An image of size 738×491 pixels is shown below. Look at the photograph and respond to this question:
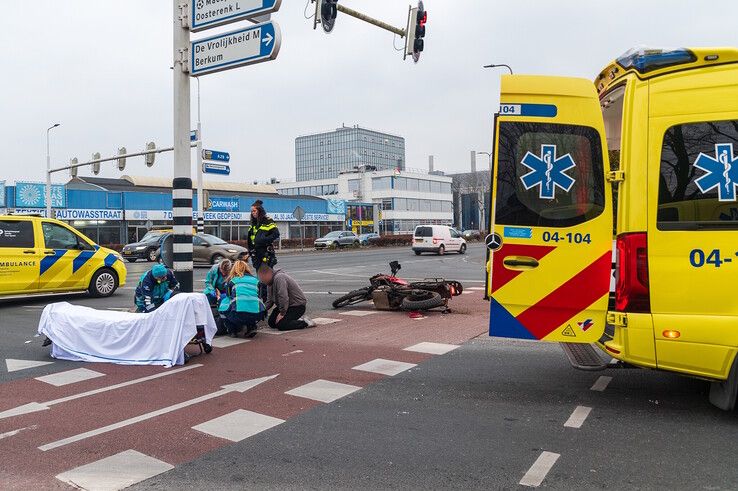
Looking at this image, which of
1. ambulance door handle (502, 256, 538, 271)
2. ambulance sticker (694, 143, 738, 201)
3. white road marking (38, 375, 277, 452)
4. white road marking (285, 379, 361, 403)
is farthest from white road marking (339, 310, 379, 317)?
ambulance sticker (694, 143, 738, 201)

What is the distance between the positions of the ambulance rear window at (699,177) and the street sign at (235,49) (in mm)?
5800

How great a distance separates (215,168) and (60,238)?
44.5 feet

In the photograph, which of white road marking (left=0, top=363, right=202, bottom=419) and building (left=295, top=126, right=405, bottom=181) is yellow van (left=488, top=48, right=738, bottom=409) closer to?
white road marking (left=0, top=363, right=202, bottom=419)

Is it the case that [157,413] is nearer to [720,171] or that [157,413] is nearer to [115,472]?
[115,472]

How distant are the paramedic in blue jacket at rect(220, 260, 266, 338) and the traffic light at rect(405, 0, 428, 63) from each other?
783 centimetres

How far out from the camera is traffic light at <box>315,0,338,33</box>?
1145 cm

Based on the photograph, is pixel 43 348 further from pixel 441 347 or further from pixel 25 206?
pixel 25 206

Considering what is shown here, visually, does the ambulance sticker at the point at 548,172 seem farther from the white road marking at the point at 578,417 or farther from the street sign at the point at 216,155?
the street sign at the point at 216,155

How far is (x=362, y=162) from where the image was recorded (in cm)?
12038

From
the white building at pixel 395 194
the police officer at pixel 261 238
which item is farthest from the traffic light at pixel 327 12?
the white building at pixel 395 194

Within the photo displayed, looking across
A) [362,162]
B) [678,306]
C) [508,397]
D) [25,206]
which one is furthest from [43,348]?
[362,162]

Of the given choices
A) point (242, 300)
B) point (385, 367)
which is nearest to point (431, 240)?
point (242, 300)

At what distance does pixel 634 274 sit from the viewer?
4363 millimetres

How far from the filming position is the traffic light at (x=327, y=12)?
11453mm
